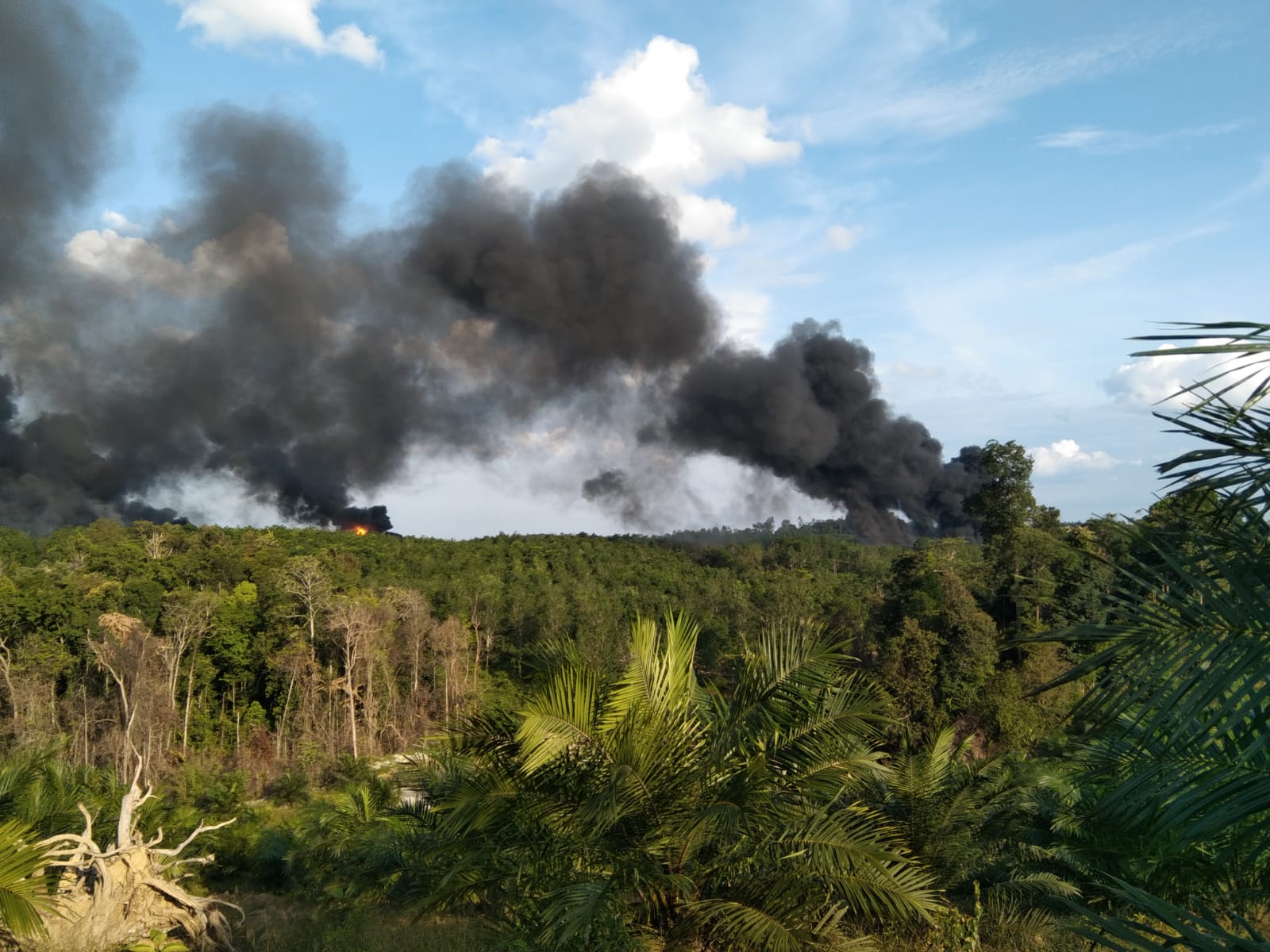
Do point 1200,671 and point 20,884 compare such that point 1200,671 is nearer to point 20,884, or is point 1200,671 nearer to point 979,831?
point 20,884

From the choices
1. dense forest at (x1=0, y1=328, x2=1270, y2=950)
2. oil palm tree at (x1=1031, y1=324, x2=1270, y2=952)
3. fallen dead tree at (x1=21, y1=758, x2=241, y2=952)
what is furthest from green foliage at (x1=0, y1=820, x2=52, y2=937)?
oil palm tree at (x1=1031, y1=324, x2=1270, y2=952)

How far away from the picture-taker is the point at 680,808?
6387 mm

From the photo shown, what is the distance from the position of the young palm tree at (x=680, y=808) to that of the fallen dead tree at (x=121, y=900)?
3.96 m

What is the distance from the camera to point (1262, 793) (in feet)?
9.82

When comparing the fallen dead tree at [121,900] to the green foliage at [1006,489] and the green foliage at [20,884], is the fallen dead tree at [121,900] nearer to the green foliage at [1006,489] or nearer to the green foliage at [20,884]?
the green foliage at [20,884]

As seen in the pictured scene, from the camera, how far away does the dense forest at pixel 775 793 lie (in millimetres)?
3473

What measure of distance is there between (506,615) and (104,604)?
1965 centimetres

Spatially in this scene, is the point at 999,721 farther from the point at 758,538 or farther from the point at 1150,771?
the point at 758,538

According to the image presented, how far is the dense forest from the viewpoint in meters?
3.47

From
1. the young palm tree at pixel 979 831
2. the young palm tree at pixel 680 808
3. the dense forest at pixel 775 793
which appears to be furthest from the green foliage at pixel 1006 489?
the young palm tree at pixel 680 808

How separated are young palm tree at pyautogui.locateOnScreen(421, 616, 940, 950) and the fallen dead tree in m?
3.96

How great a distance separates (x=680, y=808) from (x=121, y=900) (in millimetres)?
6285

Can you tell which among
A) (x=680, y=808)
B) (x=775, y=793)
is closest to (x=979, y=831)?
(x=775, y=793)

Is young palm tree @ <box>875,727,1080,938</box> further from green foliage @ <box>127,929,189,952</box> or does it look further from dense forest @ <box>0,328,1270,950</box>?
green foliage @ <box>127,929,189,952</box>
